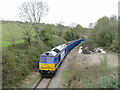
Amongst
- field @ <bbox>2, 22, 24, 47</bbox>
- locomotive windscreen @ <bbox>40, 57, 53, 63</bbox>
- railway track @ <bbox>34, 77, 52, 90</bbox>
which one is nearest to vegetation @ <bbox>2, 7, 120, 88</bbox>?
field @ <bbox>2, 22, 24, 47</bbox>

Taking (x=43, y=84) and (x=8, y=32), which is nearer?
(x=43, y=84)

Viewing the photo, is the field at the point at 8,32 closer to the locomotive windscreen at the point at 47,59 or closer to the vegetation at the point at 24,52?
the vegetation at the point at 24,52

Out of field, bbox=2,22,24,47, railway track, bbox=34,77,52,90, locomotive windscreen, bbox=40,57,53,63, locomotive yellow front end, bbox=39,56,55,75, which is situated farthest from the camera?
field, bbox=2,22,24,47

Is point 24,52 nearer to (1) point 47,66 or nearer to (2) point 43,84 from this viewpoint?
(1) point 47,66

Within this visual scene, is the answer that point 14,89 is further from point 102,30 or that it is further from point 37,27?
point 102,30

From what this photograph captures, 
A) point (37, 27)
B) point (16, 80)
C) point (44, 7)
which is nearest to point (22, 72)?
point (16, 80)

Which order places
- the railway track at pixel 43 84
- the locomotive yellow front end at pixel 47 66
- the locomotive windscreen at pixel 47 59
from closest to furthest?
the railway track at pixel 43 84
the locomotive yellow front end at pixel 47 66
the locomotive windscreen at pixel 47 59

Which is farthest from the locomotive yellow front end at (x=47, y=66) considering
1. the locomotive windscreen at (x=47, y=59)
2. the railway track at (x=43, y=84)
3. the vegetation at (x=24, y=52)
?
the vegetation at (x=24, y=52)

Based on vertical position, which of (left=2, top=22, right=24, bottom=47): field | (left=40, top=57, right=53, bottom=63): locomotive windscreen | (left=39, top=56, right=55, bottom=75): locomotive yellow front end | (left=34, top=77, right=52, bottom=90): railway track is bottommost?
(left=34, top=77, right=52, bottom=90): railway track

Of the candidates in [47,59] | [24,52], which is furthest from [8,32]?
[47,59]

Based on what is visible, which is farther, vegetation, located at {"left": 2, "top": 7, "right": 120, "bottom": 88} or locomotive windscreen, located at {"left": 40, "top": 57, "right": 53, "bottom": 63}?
locomotive windscreen, located at {"left": 40, "top": 57, "right": 53, "bottom": 63}

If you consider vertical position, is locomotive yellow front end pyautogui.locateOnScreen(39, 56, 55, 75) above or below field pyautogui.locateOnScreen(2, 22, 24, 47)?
below

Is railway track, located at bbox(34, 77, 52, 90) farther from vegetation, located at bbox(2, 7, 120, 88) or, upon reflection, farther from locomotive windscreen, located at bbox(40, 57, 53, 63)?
locomotive windscreen, located at bbox(40, 57, 53, 63)

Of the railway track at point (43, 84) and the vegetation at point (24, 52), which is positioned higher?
the vegetation at point (24, 52)
